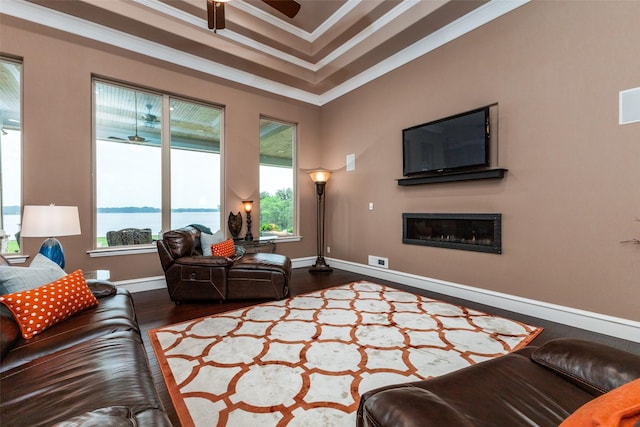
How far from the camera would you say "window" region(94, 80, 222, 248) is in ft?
13.0

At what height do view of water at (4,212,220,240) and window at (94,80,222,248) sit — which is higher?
window at (94,80,222,248)

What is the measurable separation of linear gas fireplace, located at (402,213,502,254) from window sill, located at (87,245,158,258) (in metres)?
3.77

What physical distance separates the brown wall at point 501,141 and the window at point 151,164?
225mm

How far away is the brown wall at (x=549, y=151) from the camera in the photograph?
255cm

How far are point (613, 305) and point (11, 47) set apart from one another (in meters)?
6.70

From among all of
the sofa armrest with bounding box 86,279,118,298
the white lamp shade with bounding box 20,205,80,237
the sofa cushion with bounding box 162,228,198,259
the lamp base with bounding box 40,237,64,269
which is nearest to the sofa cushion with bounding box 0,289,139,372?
the sofa armrest with bounding box 86,279,118,298

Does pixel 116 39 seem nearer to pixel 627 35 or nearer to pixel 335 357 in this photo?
pixel 335 357

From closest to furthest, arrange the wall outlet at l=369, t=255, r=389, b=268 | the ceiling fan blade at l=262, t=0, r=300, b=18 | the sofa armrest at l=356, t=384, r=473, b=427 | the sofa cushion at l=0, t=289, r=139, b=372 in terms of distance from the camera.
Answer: the sofa armrest at l=356, t=384, r=473, b=427 → the sofa cushion at l=0, t=289, r=139, b=372 → the ceiling fan blade at l=262, t=0, r=300, b=18 → the wall outlet at l=369, t=255, r=389, b=268

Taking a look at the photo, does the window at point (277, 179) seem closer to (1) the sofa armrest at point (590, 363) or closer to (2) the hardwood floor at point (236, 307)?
(2) the hardwood floor at point (236, 307)

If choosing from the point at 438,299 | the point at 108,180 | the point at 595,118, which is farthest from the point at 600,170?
the point at 108,180

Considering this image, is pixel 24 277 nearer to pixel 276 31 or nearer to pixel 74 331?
pixel 74 331

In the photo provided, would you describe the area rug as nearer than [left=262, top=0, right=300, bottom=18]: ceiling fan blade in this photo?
Yes

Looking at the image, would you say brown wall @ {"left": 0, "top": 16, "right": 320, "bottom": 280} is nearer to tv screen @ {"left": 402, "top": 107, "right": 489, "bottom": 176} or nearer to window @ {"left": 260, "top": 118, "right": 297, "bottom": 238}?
window @ {"left": 260, "top": 118, "right": 297, "bottom": 238}

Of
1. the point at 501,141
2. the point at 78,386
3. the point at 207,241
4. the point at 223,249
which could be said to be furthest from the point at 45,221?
the point at 501,141
